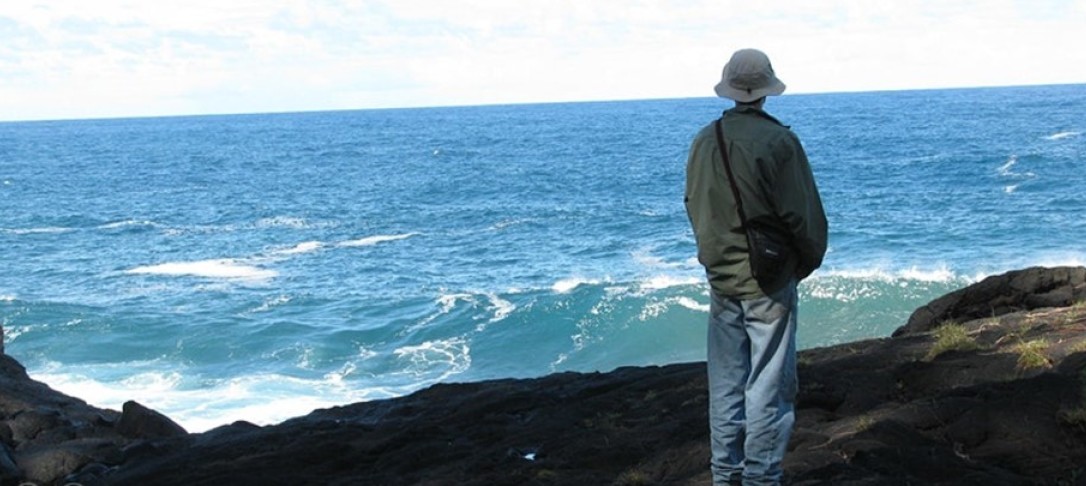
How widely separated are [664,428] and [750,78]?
146 inches

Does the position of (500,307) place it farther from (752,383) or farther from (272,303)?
(752,383)

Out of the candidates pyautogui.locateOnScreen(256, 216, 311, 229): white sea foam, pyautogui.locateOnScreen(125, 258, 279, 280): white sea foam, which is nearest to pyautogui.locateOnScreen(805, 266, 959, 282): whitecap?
pyautogui.locateOnScreen(125, 258, 279, 280): white sea foam

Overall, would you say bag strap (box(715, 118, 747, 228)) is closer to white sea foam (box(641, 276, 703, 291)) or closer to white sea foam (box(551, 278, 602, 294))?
white sea foam (box(641, 276, 703, 291))

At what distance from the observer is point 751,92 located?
18.0ft

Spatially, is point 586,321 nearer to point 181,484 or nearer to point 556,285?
point 556,285

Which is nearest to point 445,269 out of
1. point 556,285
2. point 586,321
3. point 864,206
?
point 556,285

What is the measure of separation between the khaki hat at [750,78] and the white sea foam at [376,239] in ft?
119

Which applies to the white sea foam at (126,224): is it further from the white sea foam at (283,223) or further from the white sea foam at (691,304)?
the white sea foam at (691,304)

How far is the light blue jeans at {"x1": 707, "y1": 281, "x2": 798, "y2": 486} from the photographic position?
548 cm

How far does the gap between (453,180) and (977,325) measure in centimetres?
5489

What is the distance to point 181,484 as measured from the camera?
9031 mm

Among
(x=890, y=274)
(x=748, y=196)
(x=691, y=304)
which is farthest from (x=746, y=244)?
(x=890, y=274)

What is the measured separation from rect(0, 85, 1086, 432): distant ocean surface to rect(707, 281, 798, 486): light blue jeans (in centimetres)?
1526

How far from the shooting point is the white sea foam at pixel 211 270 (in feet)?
116
